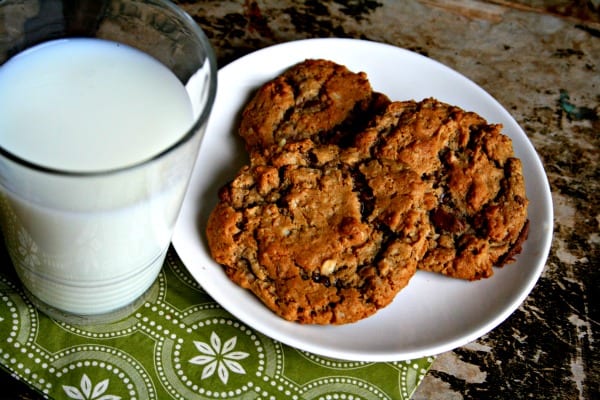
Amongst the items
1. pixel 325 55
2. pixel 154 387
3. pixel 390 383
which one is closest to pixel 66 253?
pixel 154 387

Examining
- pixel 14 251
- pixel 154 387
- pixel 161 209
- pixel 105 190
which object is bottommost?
pixel 154 387

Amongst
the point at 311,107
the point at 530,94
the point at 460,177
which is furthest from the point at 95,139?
the point at 530,94

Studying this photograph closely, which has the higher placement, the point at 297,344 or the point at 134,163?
the point at 134,163

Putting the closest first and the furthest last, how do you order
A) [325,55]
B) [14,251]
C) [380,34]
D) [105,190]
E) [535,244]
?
[105,190] → [14,251] → [535,244] → [325,55] → [380,34]

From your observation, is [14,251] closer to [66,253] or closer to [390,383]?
[66,253]

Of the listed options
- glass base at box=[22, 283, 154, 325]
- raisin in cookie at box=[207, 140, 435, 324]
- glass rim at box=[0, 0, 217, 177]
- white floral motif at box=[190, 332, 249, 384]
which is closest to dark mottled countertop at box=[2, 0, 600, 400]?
raisin in cookie at box=[207, 140, 435, 324]

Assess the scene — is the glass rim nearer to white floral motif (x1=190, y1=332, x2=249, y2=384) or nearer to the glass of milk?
the glass of milk

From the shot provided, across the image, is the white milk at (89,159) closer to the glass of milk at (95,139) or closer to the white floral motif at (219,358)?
the glass of milk at (95,139)

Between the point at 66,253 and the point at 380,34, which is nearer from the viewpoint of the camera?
the point at 66,253
